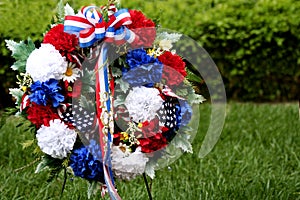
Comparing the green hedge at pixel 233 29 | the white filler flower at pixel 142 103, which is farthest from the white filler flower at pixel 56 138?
the green hedge at pixel 233 29

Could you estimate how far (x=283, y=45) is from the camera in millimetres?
6102

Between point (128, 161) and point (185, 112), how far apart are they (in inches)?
12.2

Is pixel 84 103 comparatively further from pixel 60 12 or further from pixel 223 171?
pixel 223 171

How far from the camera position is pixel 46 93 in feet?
7.68

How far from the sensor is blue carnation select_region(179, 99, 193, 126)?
2.46m

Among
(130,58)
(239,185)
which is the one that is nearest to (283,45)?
(239,185)

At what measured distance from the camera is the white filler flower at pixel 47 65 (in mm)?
2326

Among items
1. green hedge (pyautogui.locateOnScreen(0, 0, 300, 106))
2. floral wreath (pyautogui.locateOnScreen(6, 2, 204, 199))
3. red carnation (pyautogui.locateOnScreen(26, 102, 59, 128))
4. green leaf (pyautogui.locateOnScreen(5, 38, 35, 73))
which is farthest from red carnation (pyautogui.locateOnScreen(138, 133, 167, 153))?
green hedge (pyautogui.locateOnScreen(0, 0, 300, 106))

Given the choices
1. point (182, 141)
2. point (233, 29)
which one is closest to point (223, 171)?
point (182, 141)

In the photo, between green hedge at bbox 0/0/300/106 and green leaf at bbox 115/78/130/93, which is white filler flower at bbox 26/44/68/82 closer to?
green leaf at bbox 115/78/130/93

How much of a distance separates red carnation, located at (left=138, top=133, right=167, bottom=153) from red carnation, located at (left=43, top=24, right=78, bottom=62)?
1.42 feet

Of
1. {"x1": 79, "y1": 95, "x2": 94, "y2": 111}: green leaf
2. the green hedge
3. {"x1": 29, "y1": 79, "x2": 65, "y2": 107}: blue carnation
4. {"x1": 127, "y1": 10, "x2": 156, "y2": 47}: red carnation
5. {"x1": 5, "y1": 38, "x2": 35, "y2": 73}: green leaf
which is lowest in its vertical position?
{"x1": 79, "y1": 95, "x2": 94, "y2": 111}: green leaf

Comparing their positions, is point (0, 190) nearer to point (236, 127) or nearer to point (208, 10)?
point (236, 127)

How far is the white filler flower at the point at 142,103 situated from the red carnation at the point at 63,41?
286 mm
